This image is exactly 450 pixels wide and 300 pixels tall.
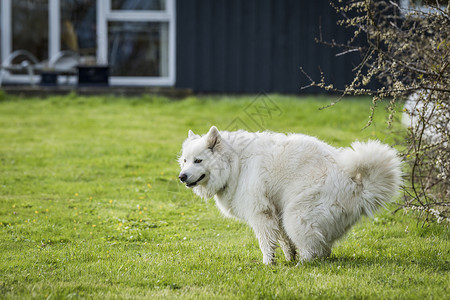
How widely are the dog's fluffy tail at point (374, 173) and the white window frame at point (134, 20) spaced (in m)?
12.7

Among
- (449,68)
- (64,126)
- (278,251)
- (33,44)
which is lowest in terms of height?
(278,251)

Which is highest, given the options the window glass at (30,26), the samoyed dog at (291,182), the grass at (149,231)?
the window glass at (30,26)

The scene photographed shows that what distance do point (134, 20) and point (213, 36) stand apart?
2.53 metres

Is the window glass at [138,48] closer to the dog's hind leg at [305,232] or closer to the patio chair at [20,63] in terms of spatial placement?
the patio chair at [20,63]

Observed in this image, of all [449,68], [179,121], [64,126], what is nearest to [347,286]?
[449,68]

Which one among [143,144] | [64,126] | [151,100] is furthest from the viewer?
[151,100]

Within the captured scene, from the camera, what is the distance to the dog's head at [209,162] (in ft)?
18.5

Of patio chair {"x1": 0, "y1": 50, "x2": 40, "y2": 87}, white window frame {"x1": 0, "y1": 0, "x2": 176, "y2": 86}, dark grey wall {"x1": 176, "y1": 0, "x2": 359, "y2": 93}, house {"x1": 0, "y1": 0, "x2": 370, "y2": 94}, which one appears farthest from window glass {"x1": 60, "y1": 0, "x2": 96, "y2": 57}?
dark grey wall {"x1": 176, "y1": 0, "x2": 359, "y2": 93}

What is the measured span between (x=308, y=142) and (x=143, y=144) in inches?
257

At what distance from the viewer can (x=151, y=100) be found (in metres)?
15.6

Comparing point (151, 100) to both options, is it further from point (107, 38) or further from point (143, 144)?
point (143, 144)

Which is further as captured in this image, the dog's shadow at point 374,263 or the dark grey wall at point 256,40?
the dark grey wall at point 256,40

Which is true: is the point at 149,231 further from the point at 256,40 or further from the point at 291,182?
the point at 256,40

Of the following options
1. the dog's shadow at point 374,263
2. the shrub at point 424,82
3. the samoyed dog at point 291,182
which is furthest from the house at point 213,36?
the dog's shadow at point 374,263
